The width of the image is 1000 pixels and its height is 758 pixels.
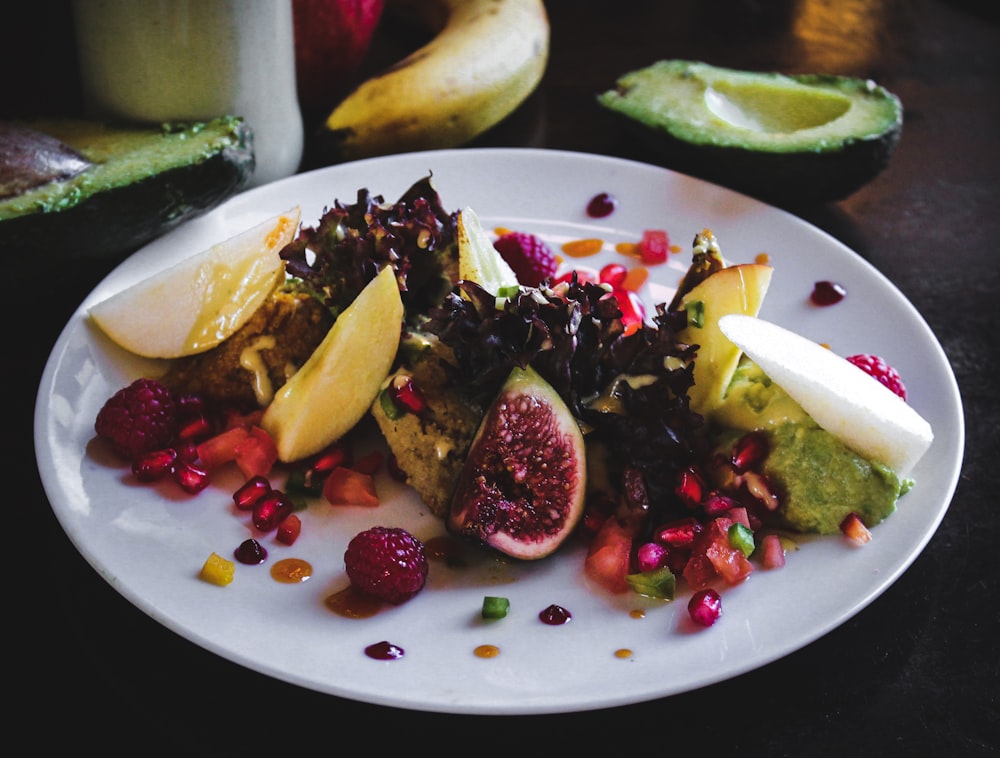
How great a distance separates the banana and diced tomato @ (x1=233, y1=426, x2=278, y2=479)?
4.11 ft

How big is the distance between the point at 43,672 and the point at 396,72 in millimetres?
1997

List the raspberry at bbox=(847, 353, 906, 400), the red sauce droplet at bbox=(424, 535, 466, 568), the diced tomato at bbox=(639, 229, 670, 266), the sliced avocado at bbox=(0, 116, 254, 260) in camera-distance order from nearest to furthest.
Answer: the red sauce droplet at bbox=(424, 535, 466, 568), the raspberry at bbox=(847, 353, 906, 400), the sliced avocado at bbox=(0, 116, 254, 260), the diced tomato at bbox=(639, 229, 670, 266)

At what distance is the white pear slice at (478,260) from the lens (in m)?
2.20

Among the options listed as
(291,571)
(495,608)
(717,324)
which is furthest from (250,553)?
(717,324)

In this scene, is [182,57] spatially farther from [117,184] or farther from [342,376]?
[342,376]

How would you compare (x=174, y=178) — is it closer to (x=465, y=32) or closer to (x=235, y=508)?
(x=235, y=508)

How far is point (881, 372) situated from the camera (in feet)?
7.14

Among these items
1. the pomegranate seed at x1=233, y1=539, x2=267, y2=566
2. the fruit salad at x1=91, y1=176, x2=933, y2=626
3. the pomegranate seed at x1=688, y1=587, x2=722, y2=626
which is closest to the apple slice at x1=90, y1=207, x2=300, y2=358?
the fruit salad at x1=91, y1=176, x2=933, y2=626

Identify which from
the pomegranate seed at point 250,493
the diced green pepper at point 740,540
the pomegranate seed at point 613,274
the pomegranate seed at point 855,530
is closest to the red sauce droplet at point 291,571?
the pomegranate seed at point 250,493

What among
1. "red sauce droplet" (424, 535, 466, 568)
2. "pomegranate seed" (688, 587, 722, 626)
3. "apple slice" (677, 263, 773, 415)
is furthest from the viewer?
"apple slice" (677, 263, 773, 415)

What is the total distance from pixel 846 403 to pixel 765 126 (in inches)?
59.1

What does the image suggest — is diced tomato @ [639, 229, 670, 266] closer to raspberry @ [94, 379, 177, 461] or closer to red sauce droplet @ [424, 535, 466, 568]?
red sauce droplet @ [424, 535, 466, 568]

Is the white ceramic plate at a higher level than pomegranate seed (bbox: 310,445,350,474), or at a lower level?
higher

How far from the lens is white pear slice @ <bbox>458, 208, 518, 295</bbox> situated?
220 centimetres
